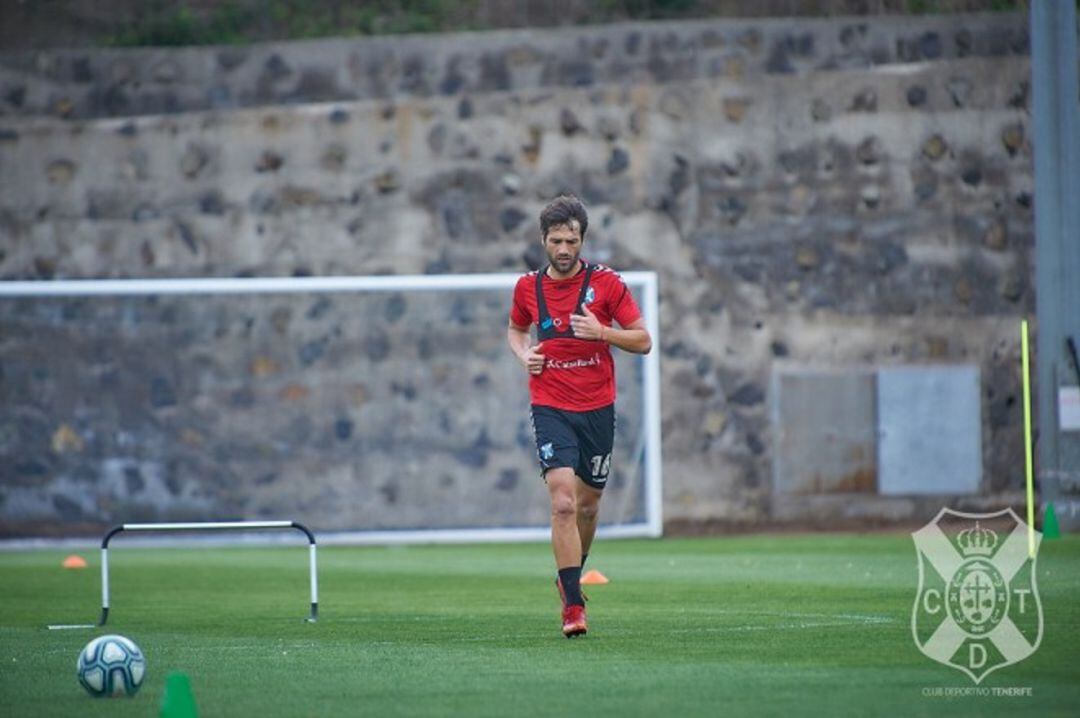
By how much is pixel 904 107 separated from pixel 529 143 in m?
4.14

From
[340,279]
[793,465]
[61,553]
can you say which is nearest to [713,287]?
[793,465]

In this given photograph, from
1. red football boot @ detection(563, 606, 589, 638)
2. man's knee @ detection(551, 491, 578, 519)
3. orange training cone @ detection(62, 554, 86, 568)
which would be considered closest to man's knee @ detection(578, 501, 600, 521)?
man's knee @ detection(551, 491, 578, 519)

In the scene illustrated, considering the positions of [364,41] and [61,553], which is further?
[364,41]

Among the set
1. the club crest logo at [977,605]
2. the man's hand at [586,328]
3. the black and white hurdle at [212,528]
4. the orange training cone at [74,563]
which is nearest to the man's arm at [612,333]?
the man's hand at [586,328]

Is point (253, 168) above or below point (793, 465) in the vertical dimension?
above

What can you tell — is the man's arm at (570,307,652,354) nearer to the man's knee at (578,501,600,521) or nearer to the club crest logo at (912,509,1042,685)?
the man's knee at (578,501,600,521)

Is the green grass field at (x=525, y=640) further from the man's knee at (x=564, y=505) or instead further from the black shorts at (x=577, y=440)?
the black shorts at (x=577, y=440)

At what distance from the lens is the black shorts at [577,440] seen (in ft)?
36.6

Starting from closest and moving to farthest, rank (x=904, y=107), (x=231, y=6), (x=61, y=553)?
1. (x=61, y=553)
2. (x=904, y=107)
3. (x=231, y=6)

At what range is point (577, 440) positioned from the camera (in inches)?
445

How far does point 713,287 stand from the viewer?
23.2 meters

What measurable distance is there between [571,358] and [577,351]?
0.05m

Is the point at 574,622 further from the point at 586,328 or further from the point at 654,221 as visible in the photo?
the point at 654,221

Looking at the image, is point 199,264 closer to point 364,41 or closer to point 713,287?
point 364,41
